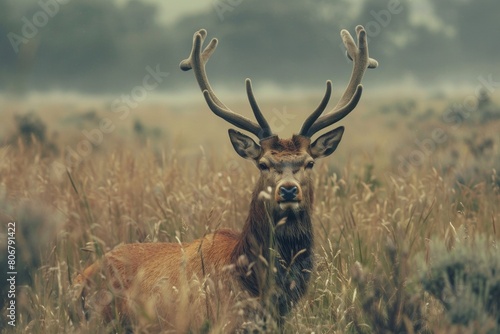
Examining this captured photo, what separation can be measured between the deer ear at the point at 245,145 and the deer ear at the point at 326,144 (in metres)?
0.40

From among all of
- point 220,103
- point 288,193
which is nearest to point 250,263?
point 288,193

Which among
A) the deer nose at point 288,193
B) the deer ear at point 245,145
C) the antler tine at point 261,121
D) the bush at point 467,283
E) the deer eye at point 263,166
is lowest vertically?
the bush at point 467,283

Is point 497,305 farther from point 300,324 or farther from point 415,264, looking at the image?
point 300,324

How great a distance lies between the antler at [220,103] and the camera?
5719mm

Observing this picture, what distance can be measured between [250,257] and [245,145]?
86cm

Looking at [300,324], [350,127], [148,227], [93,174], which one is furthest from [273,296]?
[350,127]

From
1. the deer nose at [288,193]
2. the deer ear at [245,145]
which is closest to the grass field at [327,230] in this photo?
the deer nose at [288,193]

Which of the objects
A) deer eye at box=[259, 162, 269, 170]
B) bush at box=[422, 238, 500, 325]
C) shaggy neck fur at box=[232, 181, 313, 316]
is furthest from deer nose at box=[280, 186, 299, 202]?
bush at box=[422, 238, 500, 325]

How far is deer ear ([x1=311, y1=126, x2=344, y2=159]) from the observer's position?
584 centimetres

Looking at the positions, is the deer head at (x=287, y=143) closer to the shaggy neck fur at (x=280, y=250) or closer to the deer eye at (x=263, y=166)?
the deer eye at (x=263, y=166)

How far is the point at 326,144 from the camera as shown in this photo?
593 cm

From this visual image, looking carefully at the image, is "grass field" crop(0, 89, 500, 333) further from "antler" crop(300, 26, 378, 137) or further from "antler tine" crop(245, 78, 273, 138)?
"antler tine" crop(245, 78, 273, 138)

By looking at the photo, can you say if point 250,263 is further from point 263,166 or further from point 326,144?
point 326,144

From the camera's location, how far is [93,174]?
9070 millimetres
